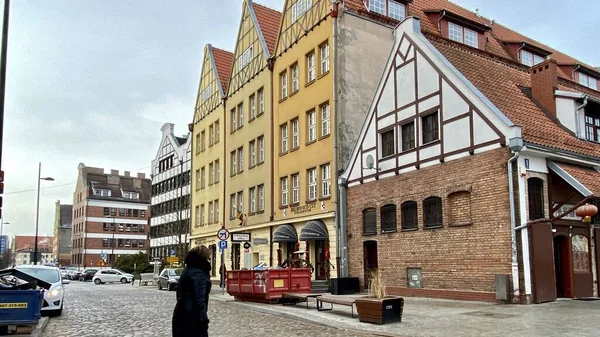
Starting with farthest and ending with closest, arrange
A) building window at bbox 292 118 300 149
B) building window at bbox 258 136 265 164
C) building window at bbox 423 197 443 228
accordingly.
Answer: building window at bbox 258 136 265 164
building window at bbox 292 118 300 149
building window at bbox 423 197 443 228

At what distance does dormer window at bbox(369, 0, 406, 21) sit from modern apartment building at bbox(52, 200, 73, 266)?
109040mm

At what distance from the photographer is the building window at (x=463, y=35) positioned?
3048cm

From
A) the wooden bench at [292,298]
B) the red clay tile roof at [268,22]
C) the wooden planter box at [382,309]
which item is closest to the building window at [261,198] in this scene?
the red clay tile roof at [268,22]

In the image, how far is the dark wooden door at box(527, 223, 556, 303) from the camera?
17.6 m

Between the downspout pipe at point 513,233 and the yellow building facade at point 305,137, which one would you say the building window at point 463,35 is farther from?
the downspout pipe at point 513,233

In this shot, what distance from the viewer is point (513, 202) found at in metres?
17.8

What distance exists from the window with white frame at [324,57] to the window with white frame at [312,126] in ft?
7.58

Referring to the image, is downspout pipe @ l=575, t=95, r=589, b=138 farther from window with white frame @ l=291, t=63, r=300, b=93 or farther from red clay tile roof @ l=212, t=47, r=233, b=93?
red clay tile roof @ l=212, t=47, r=233, b=93

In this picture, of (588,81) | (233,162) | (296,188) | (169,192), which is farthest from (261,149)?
(169,192)

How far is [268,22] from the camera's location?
132ft

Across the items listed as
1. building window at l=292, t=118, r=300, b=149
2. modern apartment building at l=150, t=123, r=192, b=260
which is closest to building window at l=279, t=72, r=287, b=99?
Result: building window at l=292, t=118, r=300, b=149

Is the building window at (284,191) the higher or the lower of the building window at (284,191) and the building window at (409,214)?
the higher

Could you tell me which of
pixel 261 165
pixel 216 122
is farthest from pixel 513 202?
pixel 216 122

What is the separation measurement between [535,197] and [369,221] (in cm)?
792
